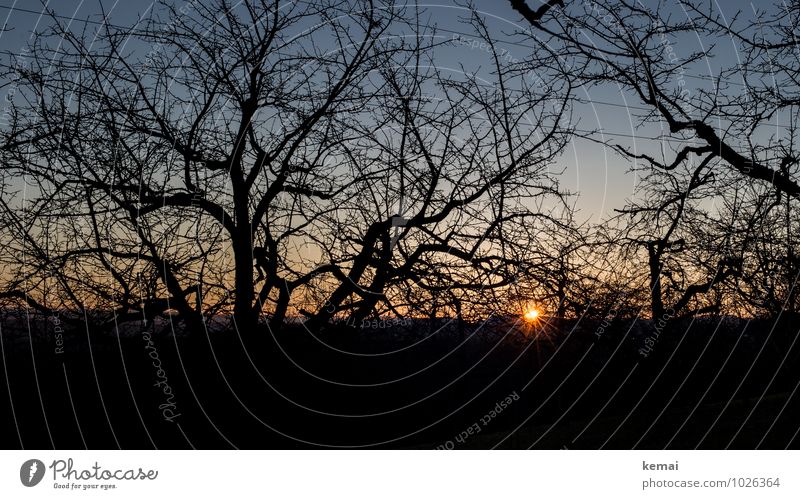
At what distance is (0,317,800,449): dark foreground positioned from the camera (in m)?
5.02

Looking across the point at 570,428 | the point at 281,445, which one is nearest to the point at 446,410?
the point at 570,428

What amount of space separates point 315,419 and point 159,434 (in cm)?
104

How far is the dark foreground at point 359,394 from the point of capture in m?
5.02

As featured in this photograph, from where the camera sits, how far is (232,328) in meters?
5.56
